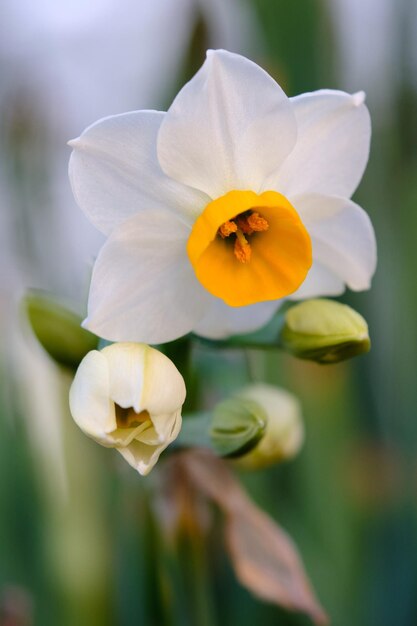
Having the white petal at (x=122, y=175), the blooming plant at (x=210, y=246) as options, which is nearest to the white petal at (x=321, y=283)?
the blooming plant at (x=210, y=246)

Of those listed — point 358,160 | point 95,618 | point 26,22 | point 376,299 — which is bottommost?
point 95,618

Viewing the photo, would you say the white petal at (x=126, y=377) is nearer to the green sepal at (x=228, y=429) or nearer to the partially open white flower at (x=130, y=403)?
the partially open white flower at (x=130, y=403)

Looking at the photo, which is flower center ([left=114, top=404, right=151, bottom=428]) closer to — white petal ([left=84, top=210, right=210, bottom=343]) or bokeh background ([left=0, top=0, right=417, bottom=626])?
white petal ([left=84, top=210, right=210, bottom=343])

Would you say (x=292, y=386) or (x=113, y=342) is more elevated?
(x=113, y=342)

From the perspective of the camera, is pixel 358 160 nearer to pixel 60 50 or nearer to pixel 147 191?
pixel 147 191

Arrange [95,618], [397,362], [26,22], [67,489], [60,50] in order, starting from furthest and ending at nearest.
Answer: [60,50]
[26,22]
[397,362]
[67,489]
[95,618]

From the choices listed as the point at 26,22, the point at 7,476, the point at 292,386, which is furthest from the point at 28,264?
the point at 26,22

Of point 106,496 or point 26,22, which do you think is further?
point 26,22
